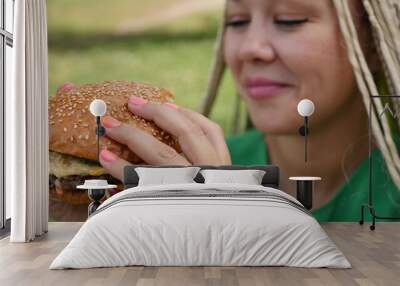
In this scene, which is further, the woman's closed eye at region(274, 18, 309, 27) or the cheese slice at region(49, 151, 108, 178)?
the woman's closed eye at region(274, 18, 309, 27)

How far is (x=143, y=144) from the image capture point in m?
6.20

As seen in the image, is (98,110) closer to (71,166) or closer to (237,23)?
(71,166)

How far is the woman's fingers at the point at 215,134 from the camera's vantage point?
21.1 ft

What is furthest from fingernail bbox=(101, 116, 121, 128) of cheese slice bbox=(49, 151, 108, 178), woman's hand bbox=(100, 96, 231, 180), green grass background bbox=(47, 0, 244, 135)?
green grass background bbox=(47, 0, 244, 135)

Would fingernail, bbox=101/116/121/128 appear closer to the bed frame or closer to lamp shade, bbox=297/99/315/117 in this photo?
the bed frame

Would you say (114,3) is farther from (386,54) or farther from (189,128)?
(386,54)

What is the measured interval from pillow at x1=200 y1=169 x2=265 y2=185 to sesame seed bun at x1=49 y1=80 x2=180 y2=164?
64 centimetres

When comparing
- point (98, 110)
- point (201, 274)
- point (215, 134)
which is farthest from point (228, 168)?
point (201, 274)

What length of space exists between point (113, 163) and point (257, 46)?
1.82 m

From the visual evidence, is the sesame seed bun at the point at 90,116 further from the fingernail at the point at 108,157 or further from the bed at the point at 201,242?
the bed at the point at 201,242

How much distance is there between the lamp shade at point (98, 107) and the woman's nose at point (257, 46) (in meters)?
1.47

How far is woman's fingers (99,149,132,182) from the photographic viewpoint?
20.4 feet

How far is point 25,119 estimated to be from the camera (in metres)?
5.30

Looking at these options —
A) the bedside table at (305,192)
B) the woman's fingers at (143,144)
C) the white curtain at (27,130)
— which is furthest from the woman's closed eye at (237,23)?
the white curtain at (27,130)
